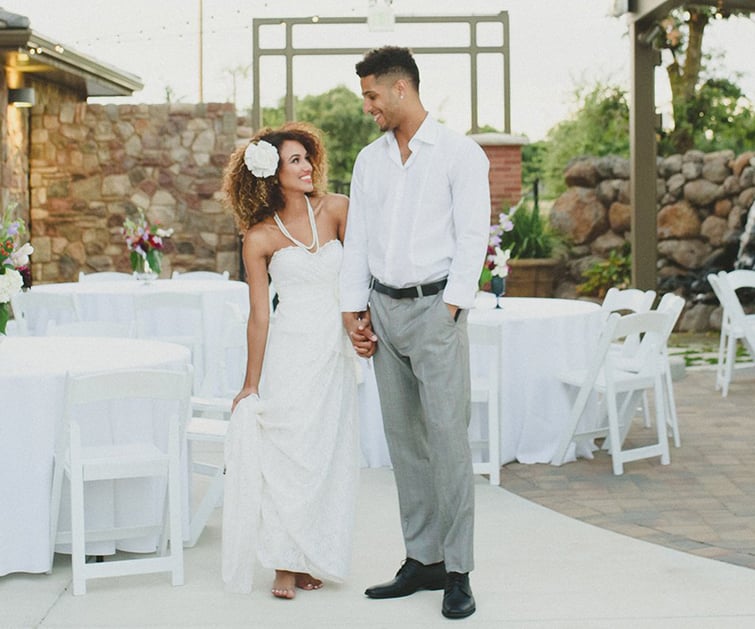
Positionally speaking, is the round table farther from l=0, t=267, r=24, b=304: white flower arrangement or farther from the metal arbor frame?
the metal arbor frame

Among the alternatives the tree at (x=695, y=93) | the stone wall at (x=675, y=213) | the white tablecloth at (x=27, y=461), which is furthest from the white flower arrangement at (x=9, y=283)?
the tree at (x=695, y=93)

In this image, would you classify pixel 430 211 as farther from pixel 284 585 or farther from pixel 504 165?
pixel 504 165

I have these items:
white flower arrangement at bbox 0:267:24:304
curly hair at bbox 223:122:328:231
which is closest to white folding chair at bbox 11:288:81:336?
white flower arrangement at bbox 0:267:24:304

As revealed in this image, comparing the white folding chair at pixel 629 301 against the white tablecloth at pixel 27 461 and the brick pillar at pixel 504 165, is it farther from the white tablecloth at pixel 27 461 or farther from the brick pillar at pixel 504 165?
the brick pillar at pixel 504 165

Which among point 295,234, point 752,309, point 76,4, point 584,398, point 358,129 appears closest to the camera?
point 295,234

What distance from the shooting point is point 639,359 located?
651 cm

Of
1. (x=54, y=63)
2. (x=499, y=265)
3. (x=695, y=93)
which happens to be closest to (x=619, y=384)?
(x=499, y=265)

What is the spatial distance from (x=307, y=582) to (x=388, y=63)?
5.44 ft

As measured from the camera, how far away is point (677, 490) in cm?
565

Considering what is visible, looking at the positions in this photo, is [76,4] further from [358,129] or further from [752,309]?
[752,309]

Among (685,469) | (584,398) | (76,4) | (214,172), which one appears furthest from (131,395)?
(76,4)

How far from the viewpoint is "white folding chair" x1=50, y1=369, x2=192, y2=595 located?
3994 mm

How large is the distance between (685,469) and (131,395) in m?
3.13

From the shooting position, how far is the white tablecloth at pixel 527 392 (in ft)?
20.4
